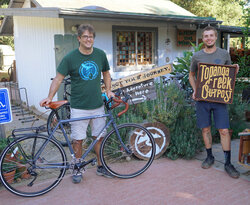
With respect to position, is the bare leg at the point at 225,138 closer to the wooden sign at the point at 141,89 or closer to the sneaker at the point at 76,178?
the wooden sign at the point at 141,89

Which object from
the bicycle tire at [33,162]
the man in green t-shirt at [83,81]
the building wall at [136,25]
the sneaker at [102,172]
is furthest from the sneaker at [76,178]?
the building wall at [136,25]

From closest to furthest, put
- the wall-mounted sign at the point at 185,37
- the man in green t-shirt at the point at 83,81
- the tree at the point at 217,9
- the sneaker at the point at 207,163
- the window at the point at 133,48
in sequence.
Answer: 1. the man in green t-shirt at the point at 83,81
2. the sneaker at the point at 207,163
3. the window at the point at 133,48
4. the wall-mounted sign at the point at 185,37
5. the tree at the point at 217,9

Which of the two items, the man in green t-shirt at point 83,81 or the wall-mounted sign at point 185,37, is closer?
the man in green t-shirt at point 83,81

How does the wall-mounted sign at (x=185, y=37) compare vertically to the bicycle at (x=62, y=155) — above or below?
above

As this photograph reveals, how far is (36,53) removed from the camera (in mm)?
8180

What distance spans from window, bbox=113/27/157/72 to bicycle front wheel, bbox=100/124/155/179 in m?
3.98

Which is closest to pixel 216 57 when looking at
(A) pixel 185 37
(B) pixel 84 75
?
(B) pixel 84 75

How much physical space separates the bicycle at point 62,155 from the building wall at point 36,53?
3778mm

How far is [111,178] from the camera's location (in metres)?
3.89

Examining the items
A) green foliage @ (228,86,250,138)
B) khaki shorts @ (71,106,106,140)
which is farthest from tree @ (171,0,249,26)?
khaki shorts @ (71,106,106,140)

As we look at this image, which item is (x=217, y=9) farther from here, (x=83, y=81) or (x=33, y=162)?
(x=33, y=162)

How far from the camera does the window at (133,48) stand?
7.99 meters

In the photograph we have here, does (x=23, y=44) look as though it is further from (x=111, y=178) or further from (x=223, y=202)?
(x=223, y=202)

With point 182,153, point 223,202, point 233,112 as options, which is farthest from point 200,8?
point 223,202
